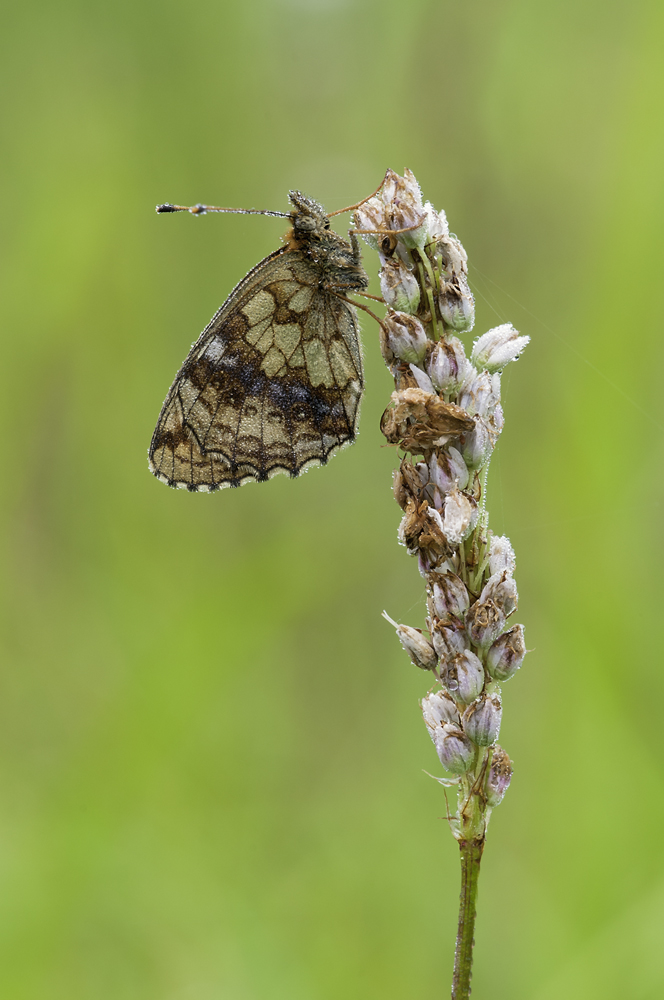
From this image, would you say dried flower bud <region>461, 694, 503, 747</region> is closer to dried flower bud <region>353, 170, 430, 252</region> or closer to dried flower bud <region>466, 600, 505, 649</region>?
dried flower bud <region>466, 600, 505, 649</region>

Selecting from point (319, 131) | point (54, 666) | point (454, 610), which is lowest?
point (54, 666)

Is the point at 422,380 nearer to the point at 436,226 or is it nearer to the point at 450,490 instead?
the point at 450,490

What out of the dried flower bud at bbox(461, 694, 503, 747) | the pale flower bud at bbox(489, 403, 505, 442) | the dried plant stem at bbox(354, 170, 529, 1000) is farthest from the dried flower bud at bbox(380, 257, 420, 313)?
the dried flower bud at bbox(461, 694, 503, 747)

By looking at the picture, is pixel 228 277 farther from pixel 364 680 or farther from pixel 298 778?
pixel 298 778

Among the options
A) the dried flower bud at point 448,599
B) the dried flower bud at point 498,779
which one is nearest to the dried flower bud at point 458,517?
the dried flower bud at point 448,599

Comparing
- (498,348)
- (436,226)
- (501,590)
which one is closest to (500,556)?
(501,590)

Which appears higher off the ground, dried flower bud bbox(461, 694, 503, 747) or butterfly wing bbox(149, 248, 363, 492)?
butterfly wing bbox(149, 248, 363, 492)

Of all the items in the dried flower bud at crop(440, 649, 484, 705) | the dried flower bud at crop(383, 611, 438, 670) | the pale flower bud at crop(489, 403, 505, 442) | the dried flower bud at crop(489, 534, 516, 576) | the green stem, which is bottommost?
the green stem

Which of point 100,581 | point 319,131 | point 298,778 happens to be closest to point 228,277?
point 319,131
